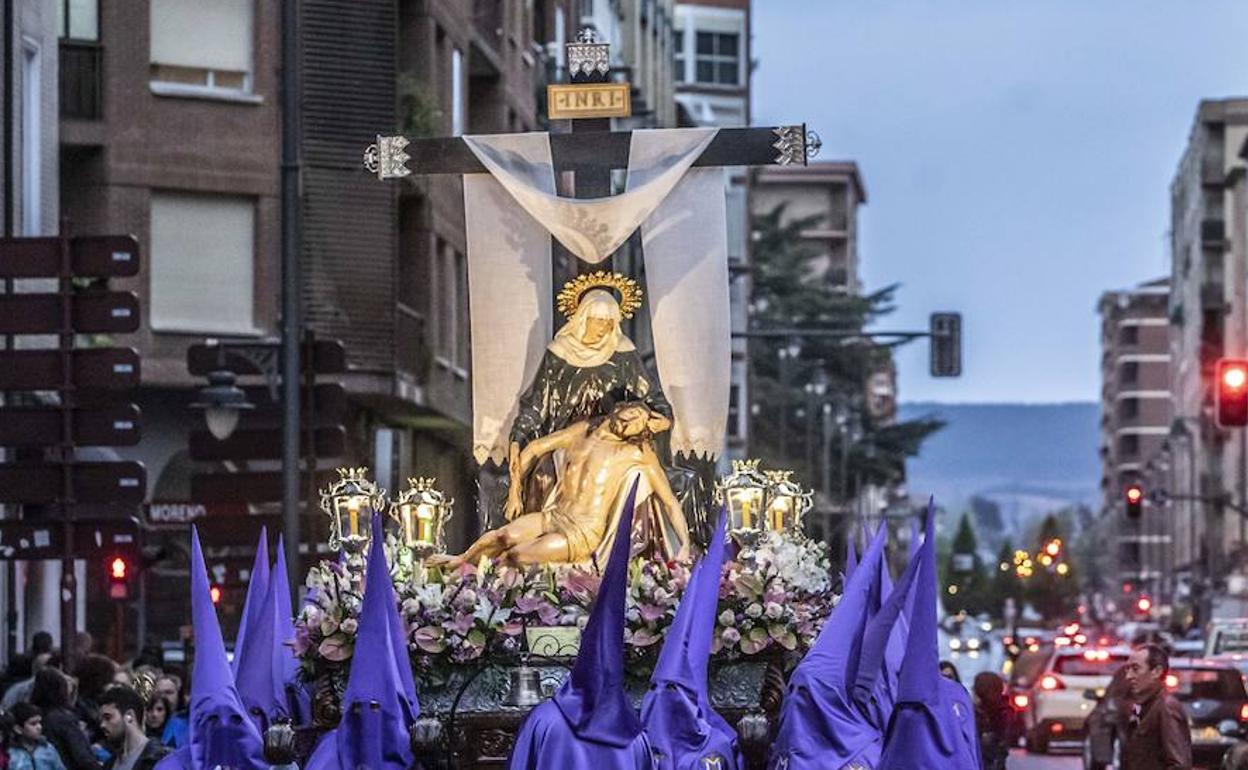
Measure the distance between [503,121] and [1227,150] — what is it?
86.2m

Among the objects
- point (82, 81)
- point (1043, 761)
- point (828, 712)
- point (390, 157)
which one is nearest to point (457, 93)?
point (82, 81)

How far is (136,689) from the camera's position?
18625mm

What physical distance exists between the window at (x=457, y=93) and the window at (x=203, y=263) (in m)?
7.31

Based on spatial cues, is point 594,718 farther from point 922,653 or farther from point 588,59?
point 588,59

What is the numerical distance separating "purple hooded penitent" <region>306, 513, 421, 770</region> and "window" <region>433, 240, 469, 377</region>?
3391 centimetres

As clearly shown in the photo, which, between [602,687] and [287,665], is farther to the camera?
[287,665]

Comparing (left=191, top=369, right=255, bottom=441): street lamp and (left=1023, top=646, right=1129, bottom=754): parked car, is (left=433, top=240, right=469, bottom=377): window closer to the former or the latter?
(left=1023, top=646, right=1129, bottom=754): parked car

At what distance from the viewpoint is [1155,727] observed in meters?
22.0

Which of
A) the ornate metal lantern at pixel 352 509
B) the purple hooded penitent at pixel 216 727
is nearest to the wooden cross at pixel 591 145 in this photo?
the ornate metal lantern at pixel 352 509

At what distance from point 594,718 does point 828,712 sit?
2015mm

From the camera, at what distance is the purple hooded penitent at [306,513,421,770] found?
49.5 ft

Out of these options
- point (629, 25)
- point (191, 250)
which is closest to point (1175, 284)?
point (629, 25)

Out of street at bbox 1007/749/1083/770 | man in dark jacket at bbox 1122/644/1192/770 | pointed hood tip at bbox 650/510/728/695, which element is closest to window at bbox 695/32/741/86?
street at bbox 1007/749/1083/770

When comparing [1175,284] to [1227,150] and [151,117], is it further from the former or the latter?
[151,117]
